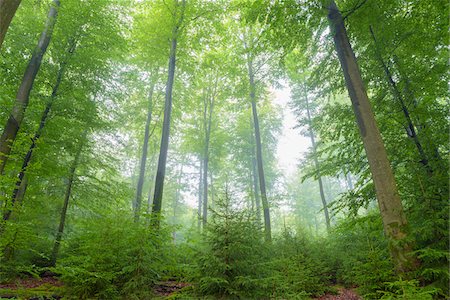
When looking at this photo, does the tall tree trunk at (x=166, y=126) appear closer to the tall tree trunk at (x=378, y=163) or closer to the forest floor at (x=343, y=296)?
the forest floor at (x=343, y=296)

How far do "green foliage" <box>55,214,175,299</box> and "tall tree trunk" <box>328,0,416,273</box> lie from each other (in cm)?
412

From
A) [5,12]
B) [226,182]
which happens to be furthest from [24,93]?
[226,182]

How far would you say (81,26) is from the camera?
8273 millimetres

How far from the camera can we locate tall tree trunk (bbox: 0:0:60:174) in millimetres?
5328

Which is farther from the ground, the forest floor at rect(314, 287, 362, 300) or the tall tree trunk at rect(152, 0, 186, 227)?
the tall tree trunk at rect(152, 0, 186, 227)

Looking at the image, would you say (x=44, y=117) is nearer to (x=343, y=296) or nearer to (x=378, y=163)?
(x=378, y=163)

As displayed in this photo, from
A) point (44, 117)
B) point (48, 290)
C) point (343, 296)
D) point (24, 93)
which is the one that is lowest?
point (343, 296)

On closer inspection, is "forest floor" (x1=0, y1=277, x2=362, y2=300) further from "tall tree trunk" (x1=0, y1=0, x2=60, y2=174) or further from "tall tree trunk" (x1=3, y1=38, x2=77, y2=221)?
"tall tree trunk" (x1=3, y1=38, x2=77, y2=221)

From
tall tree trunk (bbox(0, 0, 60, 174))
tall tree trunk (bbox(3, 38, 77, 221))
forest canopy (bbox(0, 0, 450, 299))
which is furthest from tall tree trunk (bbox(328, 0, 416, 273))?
tall tree trunk (bbox(3, 38, 77, 221))

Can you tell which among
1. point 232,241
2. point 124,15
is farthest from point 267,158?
point 232,241

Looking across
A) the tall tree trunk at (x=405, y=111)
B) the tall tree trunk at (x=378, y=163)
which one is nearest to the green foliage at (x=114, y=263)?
the tall tree trunk at (x=378, y=163)

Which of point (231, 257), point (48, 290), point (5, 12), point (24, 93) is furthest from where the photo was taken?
point (24, 93)

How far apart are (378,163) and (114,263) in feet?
16.9

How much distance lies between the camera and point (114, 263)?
4.29m
